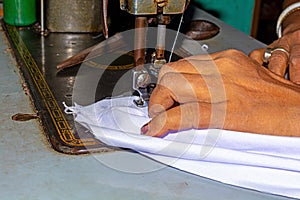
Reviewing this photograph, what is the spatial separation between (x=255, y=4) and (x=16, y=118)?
6.03ft

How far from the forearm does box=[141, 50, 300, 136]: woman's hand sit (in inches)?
14.9

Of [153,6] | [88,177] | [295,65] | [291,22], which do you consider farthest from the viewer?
[291,22]

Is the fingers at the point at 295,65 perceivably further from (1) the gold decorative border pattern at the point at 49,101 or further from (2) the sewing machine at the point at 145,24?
(1) the gold decorative border pattern at the point at 49,101

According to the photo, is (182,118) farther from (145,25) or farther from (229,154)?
(145,25)

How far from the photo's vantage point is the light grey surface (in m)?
0.73

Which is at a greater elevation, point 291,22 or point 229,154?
point 291,22

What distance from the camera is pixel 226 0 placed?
2436 mm

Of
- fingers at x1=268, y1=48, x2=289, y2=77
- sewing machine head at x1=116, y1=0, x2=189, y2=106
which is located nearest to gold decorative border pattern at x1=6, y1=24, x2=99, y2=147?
sewing machine head at x1=116, y1=0, x2=189, y2=106

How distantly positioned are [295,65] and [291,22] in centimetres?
25

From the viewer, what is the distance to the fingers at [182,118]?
786 millimetres

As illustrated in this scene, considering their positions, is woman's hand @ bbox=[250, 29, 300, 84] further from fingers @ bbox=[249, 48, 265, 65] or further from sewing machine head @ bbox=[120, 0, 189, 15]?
sewing machine head @ bbox=[120, 0, 189, 15]

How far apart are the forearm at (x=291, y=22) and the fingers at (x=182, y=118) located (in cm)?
51

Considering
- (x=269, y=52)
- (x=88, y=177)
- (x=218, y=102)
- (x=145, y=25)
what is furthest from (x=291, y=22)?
(x=88, y=177)

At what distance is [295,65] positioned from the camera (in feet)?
3.42
